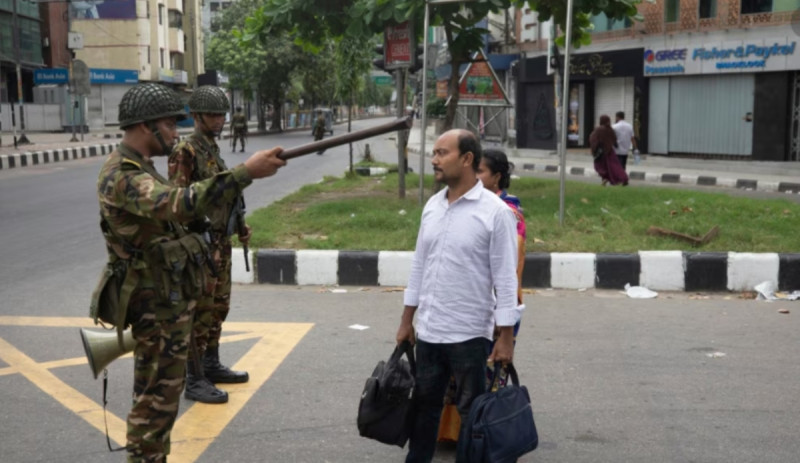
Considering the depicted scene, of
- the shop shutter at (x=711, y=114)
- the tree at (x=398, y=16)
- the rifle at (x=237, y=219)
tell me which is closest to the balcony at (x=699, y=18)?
the shop shutter at (x=711, y=114)

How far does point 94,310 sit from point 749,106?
69.9 ft

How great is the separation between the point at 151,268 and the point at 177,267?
10 centimetres

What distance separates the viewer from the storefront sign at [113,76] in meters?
→ 49.0

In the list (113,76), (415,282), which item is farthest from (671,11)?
(113,76)

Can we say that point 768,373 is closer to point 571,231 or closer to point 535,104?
point 571,231

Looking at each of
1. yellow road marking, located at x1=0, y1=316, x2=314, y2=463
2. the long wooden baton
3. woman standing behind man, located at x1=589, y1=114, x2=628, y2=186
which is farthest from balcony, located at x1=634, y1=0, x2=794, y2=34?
the long wooden baton

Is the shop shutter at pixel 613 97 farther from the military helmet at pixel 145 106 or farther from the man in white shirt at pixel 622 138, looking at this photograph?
the military helmet at pixel 145 106

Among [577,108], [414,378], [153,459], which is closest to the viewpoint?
[153,459]

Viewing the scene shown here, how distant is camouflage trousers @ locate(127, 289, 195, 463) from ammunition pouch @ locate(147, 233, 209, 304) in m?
0.05

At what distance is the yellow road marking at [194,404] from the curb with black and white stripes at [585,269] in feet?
5.41

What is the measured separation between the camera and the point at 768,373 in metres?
5.45

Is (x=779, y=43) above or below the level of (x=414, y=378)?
above

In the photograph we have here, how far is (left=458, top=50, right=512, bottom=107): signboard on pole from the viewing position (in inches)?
478

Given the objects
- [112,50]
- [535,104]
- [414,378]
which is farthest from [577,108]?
[112,50]
